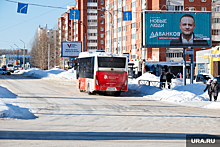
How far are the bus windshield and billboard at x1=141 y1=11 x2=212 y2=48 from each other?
8.09 m

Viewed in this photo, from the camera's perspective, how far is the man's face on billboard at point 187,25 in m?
31.5

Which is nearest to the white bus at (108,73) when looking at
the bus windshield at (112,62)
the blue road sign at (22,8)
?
the bus windshield at (112,62)

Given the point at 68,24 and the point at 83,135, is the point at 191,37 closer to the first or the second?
the point at 83,135

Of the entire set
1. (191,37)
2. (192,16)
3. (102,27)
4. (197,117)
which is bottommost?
(197,117)

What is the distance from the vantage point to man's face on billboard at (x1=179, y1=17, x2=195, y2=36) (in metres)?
31.5

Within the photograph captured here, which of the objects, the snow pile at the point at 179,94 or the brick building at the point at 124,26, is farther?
the brick building at the point at 124,26

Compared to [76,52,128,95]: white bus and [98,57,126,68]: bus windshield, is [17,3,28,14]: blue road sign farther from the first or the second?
[98,57,126,68]: bus windshield

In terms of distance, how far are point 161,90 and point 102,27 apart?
99.0 metres

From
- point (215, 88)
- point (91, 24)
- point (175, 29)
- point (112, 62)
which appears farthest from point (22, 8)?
point (91, 24)

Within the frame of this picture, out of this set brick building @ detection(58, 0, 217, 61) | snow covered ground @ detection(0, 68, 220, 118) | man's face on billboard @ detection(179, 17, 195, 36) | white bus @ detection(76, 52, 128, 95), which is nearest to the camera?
snow covered ground @ detection(0, 68, 220, 118)

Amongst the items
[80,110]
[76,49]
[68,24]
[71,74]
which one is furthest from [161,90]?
[68,24]

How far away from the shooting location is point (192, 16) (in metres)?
31.8

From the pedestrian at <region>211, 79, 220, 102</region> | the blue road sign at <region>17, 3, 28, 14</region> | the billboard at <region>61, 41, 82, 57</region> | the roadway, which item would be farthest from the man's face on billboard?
the billboard at <region>61, 41, 82, 57</region>

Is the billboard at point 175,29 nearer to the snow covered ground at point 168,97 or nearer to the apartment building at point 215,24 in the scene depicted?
the snow covered ground at point 168,97
